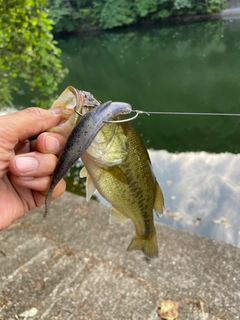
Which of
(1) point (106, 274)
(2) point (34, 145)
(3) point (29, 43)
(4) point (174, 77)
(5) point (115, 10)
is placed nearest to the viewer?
(2) point (34, 145)

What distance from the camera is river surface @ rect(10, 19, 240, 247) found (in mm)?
6883

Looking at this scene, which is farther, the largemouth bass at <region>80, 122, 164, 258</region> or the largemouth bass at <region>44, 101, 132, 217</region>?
the largemouth bass at <region>80, 122, 164, 258</region>

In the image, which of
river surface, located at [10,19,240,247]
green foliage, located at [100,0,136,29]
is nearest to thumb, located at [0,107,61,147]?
river surface, located at [10,19,240,247]

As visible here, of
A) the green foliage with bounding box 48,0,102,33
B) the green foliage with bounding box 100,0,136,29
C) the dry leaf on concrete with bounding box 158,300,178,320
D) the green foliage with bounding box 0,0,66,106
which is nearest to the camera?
the dry leaf on concrete with bounding box 158,300,178,320

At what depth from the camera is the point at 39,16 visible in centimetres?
506

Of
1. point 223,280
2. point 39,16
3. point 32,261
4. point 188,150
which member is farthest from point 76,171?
point 223,280

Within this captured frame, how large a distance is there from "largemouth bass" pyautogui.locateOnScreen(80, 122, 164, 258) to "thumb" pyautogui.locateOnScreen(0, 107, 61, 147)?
268 mm

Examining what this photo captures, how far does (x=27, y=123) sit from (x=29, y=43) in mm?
3720

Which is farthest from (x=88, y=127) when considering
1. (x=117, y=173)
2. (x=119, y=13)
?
(x=119, y=13)

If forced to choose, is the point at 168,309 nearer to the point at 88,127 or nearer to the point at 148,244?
the point at 148,244

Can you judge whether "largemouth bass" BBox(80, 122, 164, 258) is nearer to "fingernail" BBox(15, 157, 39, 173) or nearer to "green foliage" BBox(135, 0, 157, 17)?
"fingernail" BBox(15, 157, 39, 173)

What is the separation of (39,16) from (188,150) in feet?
18.9

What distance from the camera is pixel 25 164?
5.53 feet

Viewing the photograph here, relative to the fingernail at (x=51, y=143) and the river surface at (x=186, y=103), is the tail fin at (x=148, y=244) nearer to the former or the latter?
the fingernail at (x=51, y=143)
